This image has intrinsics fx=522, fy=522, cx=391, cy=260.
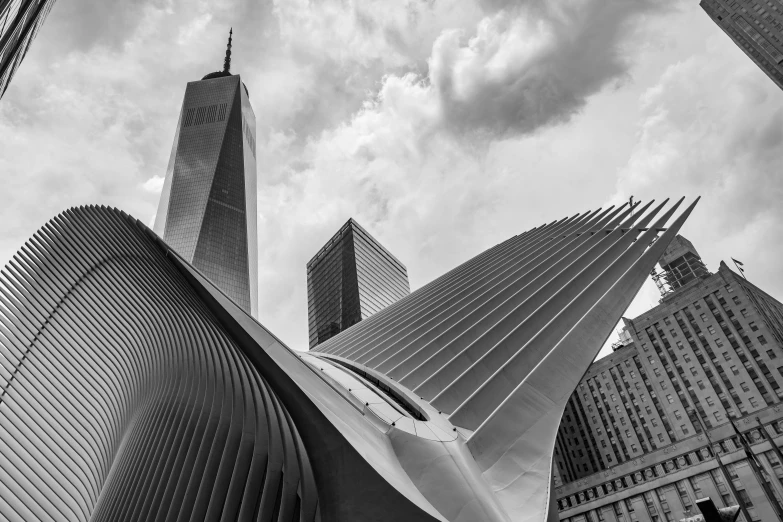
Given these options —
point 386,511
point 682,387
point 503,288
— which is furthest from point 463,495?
point 682,387

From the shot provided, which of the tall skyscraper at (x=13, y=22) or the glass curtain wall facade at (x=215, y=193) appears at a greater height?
the glass curtain wall facade at (x=215, y=193)

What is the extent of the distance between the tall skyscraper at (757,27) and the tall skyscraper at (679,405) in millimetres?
34080

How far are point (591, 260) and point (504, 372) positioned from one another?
10972 millimetres

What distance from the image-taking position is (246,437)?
50.5 feet

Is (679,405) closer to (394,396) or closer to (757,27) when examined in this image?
(757,27)

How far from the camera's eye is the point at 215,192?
113 metres

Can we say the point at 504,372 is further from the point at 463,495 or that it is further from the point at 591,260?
the point at 591,260

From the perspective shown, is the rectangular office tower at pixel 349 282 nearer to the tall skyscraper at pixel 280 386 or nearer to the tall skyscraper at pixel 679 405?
the tall skyscraper at pixel 679 405

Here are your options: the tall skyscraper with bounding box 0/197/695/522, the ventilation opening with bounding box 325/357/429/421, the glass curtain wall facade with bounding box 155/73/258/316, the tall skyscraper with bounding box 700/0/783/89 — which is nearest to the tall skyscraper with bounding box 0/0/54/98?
the tall skyscraper with bounding box 0/197/695/522

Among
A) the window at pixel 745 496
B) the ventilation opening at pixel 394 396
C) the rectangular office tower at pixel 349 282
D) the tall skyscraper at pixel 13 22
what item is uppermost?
the rectangular office tower at pixel 349 282

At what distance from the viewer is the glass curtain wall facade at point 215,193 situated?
108 metres

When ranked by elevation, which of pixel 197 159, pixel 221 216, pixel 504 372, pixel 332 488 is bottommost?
pixel 332 488

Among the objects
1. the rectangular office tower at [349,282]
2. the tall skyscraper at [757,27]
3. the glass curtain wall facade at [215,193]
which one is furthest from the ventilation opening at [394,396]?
the tall skyscraper at [757,27]

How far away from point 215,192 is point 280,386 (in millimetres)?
109235
